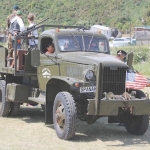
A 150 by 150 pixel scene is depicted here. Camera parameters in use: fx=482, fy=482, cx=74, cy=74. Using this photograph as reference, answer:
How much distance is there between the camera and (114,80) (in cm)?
859

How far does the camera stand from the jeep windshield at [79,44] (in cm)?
957

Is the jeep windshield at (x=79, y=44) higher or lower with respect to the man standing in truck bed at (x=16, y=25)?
lower

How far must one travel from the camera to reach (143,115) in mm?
9070

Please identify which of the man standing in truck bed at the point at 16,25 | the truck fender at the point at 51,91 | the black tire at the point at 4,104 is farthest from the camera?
the man standing in truck bed at the point at 16,25

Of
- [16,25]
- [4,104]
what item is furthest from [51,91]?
[16,25]

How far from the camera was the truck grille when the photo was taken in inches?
334

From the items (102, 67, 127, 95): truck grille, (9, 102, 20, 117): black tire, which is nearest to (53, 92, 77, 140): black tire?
(102, 67, 127, 95): truck grille

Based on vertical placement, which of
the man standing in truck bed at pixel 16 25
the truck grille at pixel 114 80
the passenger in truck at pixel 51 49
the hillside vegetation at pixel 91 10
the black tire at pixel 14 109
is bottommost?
the black tire at pixel 14 109

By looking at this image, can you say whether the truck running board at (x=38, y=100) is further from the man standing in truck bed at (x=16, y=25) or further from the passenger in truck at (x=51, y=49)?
the man standing in truck bed at (x=16, y=25)

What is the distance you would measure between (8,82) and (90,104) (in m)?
3.47

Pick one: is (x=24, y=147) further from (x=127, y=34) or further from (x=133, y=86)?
(x=127, y=34)

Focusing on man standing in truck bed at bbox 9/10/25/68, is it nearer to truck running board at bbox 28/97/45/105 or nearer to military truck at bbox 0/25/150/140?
military truck at bbox 0/25/150/140

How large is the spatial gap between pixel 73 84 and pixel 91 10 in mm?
79609

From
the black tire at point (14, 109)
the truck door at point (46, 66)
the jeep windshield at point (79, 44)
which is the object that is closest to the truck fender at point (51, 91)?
the truck door at point (46, 66)
